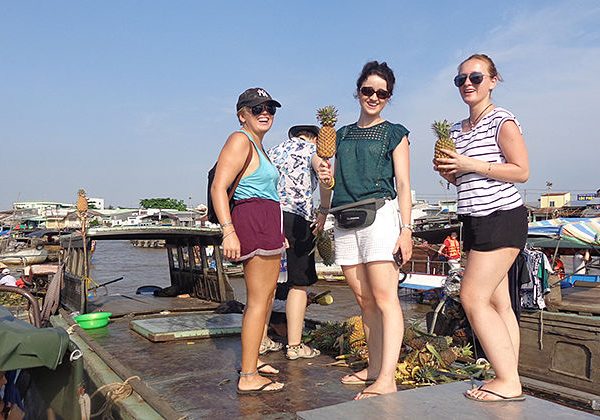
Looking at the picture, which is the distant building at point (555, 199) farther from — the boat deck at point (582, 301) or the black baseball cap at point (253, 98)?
the black baseball cap at point (253, 98)

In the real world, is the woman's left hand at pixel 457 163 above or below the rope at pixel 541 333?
above

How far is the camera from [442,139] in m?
3.05

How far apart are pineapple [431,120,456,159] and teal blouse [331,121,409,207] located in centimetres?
37

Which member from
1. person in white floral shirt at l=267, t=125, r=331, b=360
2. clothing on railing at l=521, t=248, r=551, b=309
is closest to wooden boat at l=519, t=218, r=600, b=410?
clothing on railing at l=521, t=248, r=551, b=309

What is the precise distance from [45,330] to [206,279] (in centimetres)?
646

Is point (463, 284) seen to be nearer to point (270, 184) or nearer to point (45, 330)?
point (270, 184)

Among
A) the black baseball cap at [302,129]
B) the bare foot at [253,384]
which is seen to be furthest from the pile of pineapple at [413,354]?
the black baseball cap at [302,129]

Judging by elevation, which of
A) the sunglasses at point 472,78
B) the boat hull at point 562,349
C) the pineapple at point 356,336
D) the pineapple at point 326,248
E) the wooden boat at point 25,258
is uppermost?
the sunglasses at point 472,78

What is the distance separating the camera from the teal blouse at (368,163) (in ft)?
11.3

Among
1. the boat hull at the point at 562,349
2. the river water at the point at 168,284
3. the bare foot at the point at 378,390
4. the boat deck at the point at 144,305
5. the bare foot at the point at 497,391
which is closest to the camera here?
the bare foot at the point at 497,391

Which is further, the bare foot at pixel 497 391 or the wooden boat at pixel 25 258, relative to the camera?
the wooden boat at pixel 25 258

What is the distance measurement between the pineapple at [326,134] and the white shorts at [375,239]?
52 centimetres

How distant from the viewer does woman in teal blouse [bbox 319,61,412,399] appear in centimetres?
332

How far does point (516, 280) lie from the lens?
643 cm
